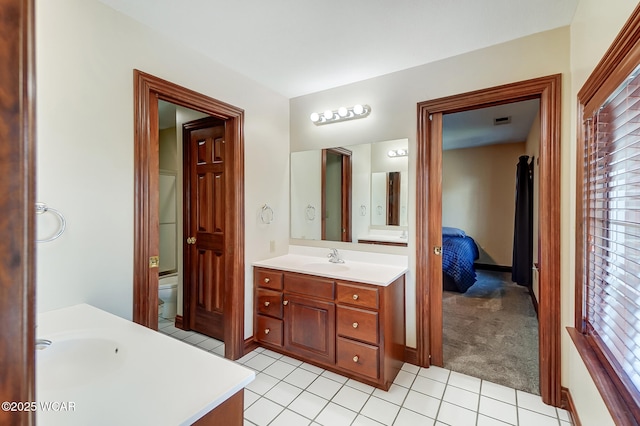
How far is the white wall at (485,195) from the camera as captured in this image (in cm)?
548

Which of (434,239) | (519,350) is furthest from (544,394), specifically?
(434,239)

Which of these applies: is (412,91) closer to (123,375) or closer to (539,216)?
(539,216)

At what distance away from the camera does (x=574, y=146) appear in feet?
5.82

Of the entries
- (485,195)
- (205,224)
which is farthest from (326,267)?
(485,195)

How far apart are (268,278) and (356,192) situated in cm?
113

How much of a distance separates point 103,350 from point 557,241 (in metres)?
2.47

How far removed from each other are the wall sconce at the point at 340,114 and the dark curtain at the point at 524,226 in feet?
10.9

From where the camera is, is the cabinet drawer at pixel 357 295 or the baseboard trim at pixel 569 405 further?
the cabinet drawer at pixel 357 295

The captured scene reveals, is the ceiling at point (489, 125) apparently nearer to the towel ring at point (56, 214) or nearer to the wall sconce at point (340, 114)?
the wall sconce at point (340, 114)

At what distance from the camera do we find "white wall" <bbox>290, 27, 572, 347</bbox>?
1.92m

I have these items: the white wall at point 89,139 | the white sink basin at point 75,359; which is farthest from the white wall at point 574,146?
the white wall at point 89,139

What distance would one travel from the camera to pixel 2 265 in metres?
0.29

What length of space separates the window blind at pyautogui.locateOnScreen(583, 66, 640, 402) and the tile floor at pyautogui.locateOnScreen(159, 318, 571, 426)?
750mm

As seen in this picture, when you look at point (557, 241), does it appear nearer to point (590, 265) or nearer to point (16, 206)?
point (590, 265)
